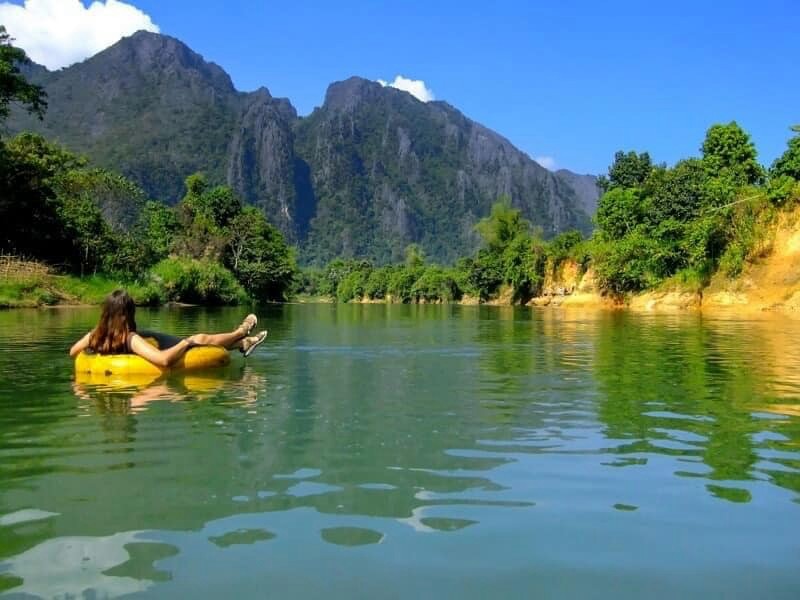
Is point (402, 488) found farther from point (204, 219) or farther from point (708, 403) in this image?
point (204, 219)

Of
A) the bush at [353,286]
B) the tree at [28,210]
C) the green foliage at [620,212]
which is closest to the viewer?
the tree at [28,210]

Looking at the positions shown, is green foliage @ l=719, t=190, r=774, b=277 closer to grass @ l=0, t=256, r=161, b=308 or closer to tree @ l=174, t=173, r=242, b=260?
grass @ l=0, t=256, r=161, b=308

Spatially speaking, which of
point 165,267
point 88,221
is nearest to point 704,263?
point 165,267

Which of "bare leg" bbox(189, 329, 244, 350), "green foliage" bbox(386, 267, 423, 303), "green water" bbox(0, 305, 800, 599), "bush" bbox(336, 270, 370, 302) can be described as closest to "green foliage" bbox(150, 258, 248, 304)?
"bare leg" bbox(189, 329, 244, 350)

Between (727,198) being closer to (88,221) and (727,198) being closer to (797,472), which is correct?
(88,221)

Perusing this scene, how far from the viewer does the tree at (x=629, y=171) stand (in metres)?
63.4

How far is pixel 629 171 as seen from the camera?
63.7 meters

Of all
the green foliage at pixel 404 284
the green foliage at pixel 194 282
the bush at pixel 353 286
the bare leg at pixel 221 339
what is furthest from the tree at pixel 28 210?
the bush at pixel 353 286

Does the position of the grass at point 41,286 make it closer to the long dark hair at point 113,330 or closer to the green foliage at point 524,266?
the long dark hair at point 113,330

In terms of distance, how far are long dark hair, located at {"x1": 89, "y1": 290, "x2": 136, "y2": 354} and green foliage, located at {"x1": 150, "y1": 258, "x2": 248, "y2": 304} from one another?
3645 cm

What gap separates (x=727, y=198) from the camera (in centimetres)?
4112

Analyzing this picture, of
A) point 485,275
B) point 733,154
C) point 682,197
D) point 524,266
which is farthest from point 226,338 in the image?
point 485,275

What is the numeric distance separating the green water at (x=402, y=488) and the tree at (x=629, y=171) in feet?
188

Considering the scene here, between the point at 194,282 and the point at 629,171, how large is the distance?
3795cm
